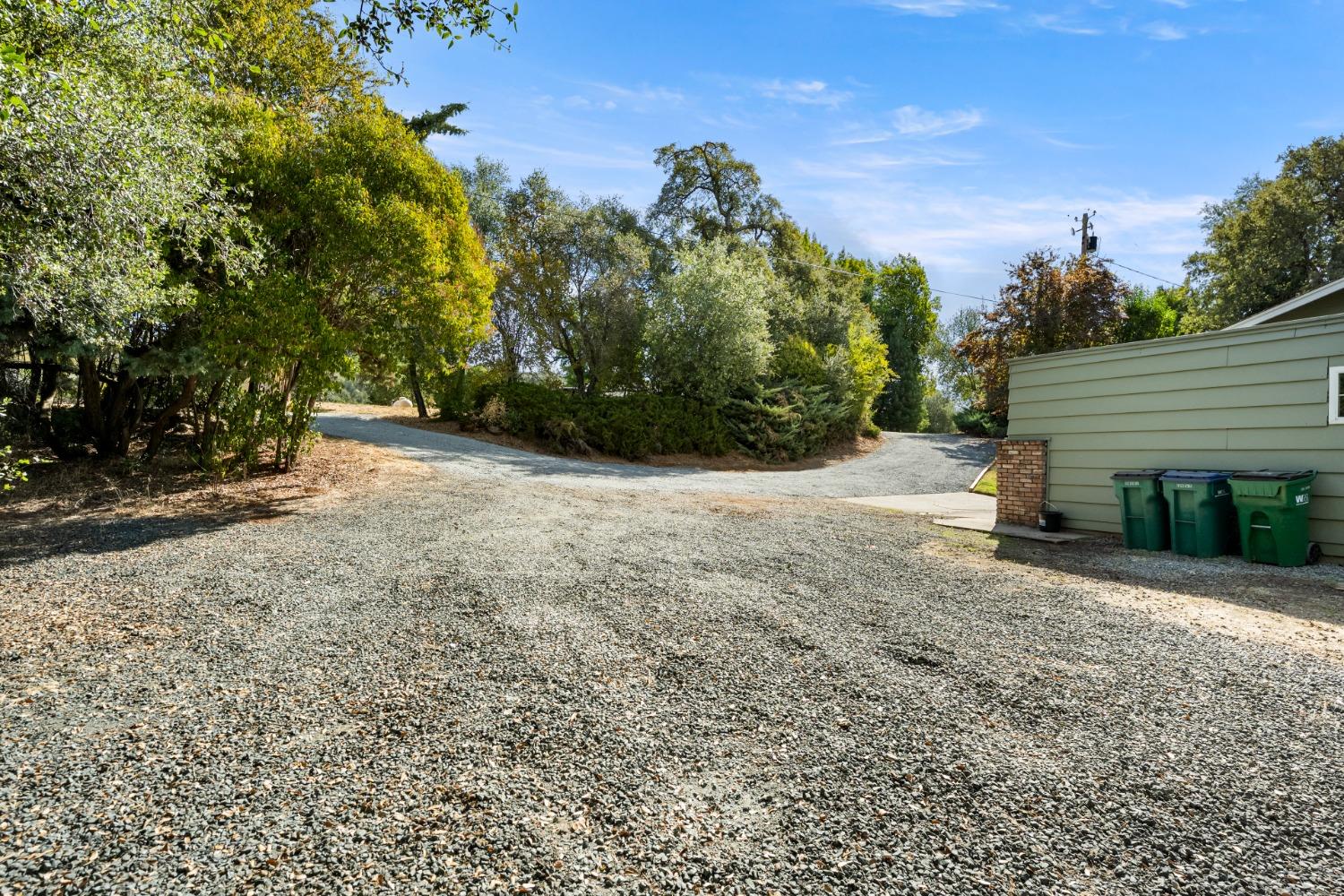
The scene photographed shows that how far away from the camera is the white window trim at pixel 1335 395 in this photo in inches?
213

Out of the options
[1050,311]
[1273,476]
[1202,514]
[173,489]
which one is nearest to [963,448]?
[1050,311]

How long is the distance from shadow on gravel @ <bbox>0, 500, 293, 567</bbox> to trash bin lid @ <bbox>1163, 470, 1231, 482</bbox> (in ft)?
31.4

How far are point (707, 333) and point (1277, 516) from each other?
1239 cm

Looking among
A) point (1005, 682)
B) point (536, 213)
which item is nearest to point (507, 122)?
point (1005, 682)

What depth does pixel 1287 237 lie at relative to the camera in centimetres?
1800

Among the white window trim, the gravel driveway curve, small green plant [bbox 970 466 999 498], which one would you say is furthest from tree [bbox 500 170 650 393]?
the white window trim

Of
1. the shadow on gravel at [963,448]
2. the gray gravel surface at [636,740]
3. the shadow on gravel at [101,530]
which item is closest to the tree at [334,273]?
the shadow on gravel at [101,530]

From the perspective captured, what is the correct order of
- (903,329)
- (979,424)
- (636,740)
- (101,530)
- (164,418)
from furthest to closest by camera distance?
(903,329)
(979,424)
(164,418)
(101,530)
(636,740)

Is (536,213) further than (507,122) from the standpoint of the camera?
Yes

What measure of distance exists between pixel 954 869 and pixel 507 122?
9.06 m

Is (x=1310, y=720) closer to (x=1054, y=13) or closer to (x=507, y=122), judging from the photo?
(x=1054, y=13)

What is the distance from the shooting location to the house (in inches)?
218

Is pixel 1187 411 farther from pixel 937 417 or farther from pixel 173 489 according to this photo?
pixel 937 417

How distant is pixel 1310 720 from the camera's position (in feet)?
8.13
